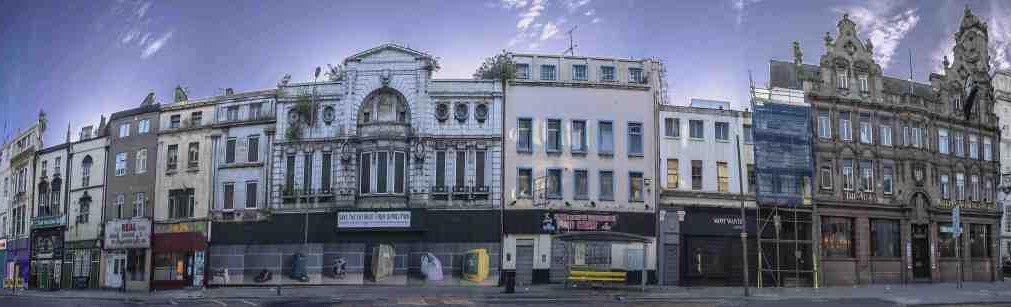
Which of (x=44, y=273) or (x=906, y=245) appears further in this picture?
(x=44, y=273)

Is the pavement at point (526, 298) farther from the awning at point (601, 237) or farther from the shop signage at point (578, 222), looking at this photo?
the shop signage at point (578, 222)

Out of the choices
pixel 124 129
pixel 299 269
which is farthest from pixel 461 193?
pixel 124 129

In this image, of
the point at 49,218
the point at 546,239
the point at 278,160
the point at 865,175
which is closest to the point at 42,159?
the point at 49,218

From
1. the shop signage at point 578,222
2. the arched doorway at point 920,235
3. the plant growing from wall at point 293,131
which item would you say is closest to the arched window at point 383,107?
the plant growing from wall at point 293,131

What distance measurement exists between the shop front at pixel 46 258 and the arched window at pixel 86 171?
4.61 metres

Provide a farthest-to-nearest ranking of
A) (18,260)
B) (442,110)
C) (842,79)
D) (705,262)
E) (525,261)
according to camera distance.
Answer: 1. (18,260)
2. (842,79)
3. (705,262)
4. (442,110)
5. (525,261)

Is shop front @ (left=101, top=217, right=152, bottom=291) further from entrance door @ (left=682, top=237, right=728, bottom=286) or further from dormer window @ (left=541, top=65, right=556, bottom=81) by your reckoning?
entrance door @ (left=682, top=237, right=728, bottom=286)

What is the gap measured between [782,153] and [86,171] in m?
49.7

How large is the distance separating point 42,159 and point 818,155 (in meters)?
59.5

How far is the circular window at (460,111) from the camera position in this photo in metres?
54.5

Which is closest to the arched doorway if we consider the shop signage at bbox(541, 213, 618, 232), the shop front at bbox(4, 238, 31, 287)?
the shop signage at bbox(541, 213, 618, 232)

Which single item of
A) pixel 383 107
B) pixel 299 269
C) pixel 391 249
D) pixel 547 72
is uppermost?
pixel 547 72

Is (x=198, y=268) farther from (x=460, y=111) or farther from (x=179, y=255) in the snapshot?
(x=460, y=111)

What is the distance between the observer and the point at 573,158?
179ft
